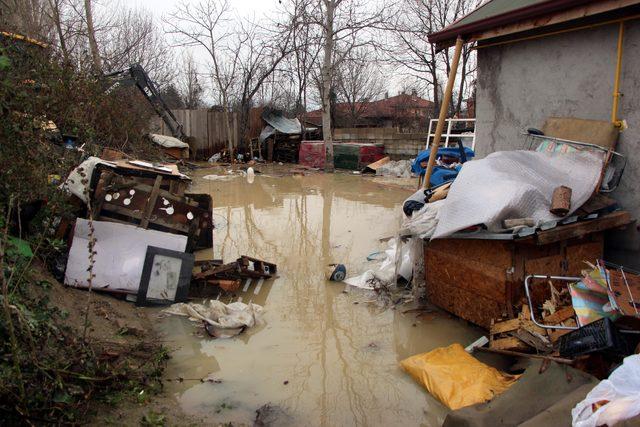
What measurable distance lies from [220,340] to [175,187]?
236 centimetres

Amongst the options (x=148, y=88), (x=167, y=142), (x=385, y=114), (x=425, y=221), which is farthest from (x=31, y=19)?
(x=385, y=114)

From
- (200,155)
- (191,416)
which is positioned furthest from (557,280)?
(200,155)

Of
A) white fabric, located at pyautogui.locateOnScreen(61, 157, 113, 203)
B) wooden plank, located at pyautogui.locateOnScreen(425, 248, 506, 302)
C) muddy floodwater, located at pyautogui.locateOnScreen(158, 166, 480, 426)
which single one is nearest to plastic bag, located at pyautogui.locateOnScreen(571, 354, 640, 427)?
muddy floodwater, located at pyautogui.locateOnScreen(158, 166, 480, 426)

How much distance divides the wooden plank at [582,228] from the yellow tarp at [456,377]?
3.63 ft

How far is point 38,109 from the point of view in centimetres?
484

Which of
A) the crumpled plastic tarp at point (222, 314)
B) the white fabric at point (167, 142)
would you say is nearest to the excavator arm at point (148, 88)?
the white fabric at point (167, 142)

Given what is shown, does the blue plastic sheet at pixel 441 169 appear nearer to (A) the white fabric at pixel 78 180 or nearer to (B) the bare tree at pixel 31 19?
(A) the white fabric at pixel 78 180

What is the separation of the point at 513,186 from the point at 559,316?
113cm

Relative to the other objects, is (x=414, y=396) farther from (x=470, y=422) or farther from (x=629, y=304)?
(x=629, y=304)

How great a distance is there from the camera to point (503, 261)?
416 cm

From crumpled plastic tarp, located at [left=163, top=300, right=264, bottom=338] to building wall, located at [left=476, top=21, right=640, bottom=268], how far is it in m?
3.68

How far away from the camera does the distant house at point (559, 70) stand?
4.78 metres

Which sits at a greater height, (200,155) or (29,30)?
(29,30)

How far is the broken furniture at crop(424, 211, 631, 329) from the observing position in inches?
162
